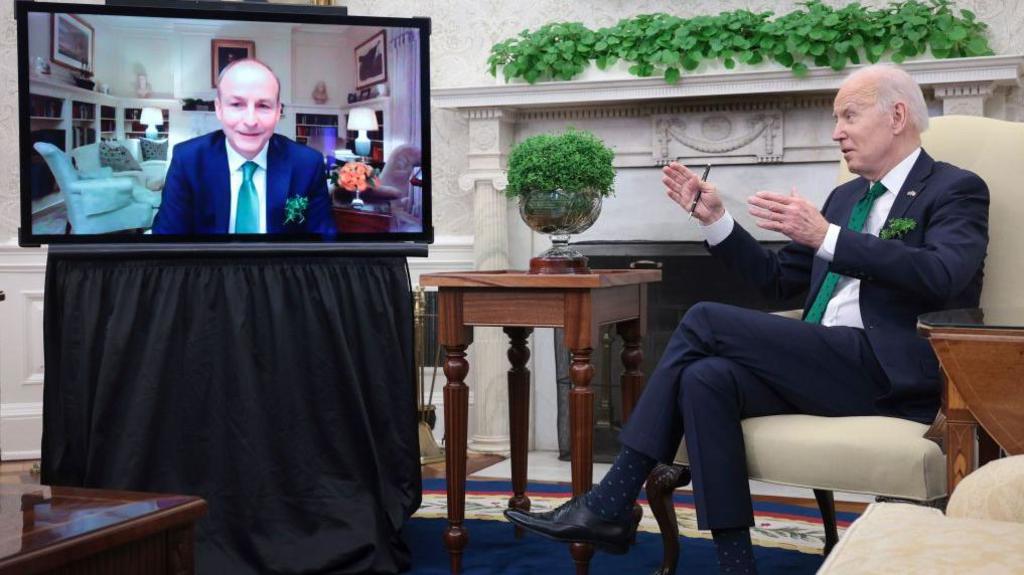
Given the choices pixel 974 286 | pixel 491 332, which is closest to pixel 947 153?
pixel 974 286

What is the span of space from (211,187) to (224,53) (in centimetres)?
33

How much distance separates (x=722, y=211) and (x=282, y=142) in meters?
1.08

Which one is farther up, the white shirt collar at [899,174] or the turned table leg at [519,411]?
the white shirt collar at [899,174]

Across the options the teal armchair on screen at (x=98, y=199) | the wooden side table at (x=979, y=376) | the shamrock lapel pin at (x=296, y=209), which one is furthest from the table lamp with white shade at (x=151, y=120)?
the wooden side table at (x=979, y=376)

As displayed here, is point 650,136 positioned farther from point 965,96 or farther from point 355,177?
point 355,177

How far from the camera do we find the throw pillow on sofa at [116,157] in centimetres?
272

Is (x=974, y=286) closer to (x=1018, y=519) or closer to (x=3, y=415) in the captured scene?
(x=1018, y=519)

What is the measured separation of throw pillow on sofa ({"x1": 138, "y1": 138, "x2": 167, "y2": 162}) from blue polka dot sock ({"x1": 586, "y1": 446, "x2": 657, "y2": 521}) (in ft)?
4.27

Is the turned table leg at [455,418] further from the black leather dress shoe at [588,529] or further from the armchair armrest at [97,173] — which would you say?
the armchair armrest at [97,173]

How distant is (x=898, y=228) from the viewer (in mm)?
2438

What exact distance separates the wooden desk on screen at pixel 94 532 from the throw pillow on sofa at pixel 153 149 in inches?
40.0

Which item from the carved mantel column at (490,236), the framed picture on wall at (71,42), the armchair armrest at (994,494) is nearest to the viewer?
the armchair armrest at (994,494)

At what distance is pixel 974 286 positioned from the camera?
244 centimetres

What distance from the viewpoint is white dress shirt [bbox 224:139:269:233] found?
2.76m
